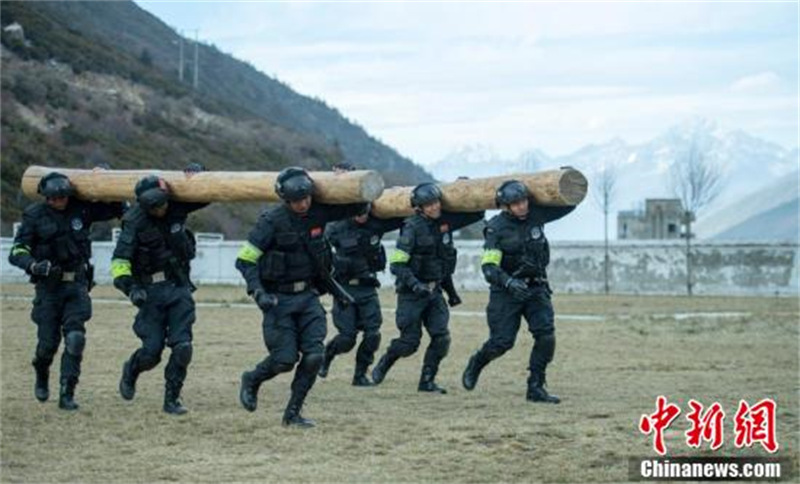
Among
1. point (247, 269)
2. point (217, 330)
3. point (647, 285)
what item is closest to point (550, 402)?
point (247, 269)

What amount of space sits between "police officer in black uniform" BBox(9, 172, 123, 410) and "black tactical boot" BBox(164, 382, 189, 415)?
3.23 feet

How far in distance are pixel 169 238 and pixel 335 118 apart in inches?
4431

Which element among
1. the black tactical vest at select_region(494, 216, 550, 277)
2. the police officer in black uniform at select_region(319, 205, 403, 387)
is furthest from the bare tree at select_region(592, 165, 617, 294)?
the black tactical vest at select_region(494, 216, 550, 277)

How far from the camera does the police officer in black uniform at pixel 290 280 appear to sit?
1184 cm

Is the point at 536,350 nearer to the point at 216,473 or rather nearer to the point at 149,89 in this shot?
the point at 216,473

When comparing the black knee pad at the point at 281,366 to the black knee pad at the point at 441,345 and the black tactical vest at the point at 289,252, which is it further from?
the black knee pad at the point at 441,345

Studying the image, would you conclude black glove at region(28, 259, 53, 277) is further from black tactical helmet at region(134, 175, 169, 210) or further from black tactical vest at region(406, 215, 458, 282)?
black tactical vest at region(406, 215, 458, 282)

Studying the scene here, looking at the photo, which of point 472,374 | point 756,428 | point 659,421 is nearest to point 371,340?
point 472,374

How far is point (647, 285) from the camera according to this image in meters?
45.9

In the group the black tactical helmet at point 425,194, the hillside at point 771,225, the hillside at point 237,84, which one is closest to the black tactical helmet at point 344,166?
the black tactical helmet at point 425,194

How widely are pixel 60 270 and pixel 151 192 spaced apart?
4.53 feet

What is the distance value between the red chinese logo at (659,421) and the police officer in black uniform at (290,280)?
2.93 m

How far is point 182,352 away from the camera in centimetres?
1257

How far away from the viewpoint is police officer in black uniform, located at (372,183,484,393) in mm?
14422
